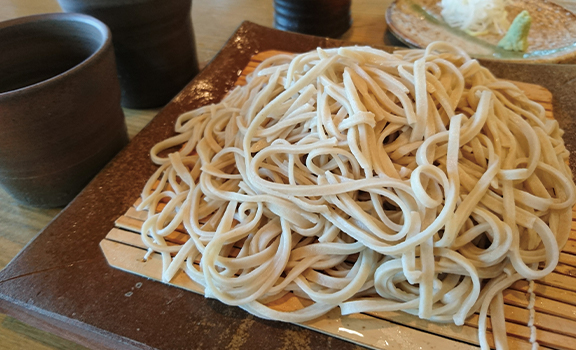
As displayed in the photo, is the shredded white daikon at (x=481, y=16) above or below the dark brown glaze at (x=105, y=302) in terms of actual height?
above

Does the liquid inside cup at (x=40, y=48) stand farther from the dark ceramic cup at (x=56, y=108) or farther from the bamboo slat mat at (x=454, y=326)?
the bamboo slat mat at (x=454, y=326)

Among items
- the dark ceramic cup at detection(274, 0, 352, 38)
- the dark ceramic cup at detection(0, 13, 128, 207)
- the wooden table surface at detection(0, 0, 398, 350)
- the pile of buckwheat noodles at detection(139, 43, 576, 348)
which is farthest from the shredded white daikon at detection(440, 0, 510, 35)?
the dark ceramic cup at detection(0, 13, 128, 207)

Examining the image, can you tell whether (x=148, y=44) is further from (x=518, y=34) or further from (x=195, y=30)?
(x=518, y=34)

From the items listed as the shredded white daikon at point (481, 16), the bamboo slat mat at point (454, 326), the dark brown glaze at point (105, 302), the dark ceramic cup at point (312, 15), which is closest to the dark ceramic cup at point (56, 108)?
the dark brown glaze at point (105, 302)

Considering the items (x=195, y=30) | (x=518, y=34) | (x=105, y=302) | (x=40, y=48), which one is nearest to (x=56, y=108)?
(x=40, y=48)

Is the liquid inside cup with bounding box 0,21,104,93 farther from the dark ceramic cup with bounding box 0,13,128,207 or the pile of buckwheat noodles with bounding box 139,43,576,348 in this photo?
the pile of buckwheat noodles with bounding box 139,43,576,348
